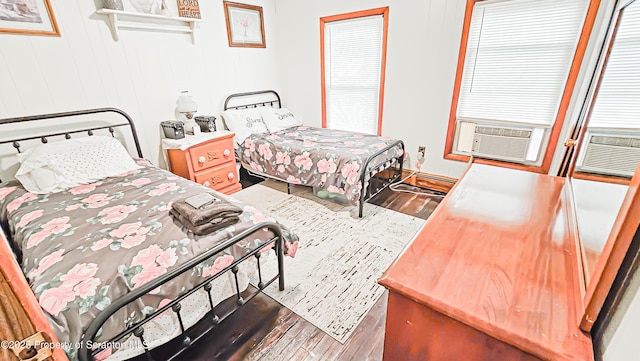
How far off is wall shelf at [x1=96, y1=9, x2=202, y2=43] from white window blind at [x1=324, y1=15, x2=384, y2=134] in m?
1.75

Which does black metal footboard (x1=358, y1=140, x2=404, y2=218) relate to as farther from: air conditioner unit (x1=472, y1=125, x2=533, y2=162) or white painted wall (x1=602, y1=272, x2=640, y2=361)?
white painted wall (x1=602, y1=272, x2=640, y2=361)

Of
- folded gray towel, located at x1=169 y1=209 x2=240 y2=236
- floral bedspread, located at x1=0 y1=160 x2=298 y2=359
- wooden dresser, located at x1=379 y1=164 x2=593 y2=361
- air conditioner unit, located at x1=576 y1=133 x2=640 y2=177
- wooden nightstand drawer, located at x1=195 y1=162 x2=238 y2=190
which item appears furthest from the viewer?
wooden nightstand drawer, located at x1=195 y1=162 x2=238 y2=190

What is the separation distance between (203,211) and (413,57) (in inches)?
113

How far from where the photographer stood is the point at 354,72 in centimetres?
376

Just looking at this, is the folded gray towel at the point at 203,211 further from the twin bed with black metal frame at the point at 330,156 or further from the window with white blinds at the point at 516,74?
the window with white blinds at the point at 516,74

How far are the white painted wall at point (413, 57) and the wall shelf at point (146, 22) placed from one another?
4.86 ft

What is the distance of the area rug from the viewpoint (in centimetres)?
178

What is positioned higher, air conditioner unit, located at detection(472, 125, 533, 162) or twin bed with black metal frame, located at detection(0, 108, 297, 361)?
air conditioner unit, located at detection(472, 125, 533, 162)

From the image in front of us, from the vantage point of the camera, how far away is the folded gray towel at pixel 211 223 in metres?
1.47

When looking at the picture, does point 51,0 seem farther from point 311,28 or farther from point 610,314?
point 610,314

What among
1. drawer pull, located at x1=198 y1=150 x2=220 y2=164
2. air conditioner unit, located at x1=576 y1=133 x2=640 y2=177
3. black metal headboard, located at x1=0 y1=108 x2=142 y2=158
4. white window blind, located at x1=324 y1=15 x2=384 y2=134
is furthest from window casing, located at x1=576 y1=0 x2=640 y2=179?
black metal headboard, located at x1=0 y1=108 x2=142 y2=158

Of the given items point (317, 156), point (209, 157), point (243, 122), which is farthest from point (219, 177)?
point (317, 156)

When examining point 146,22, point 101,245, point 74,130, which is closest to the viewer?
point 101,245

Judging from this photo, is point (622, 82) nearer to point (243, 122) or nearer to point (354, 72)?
point (354, 72)
